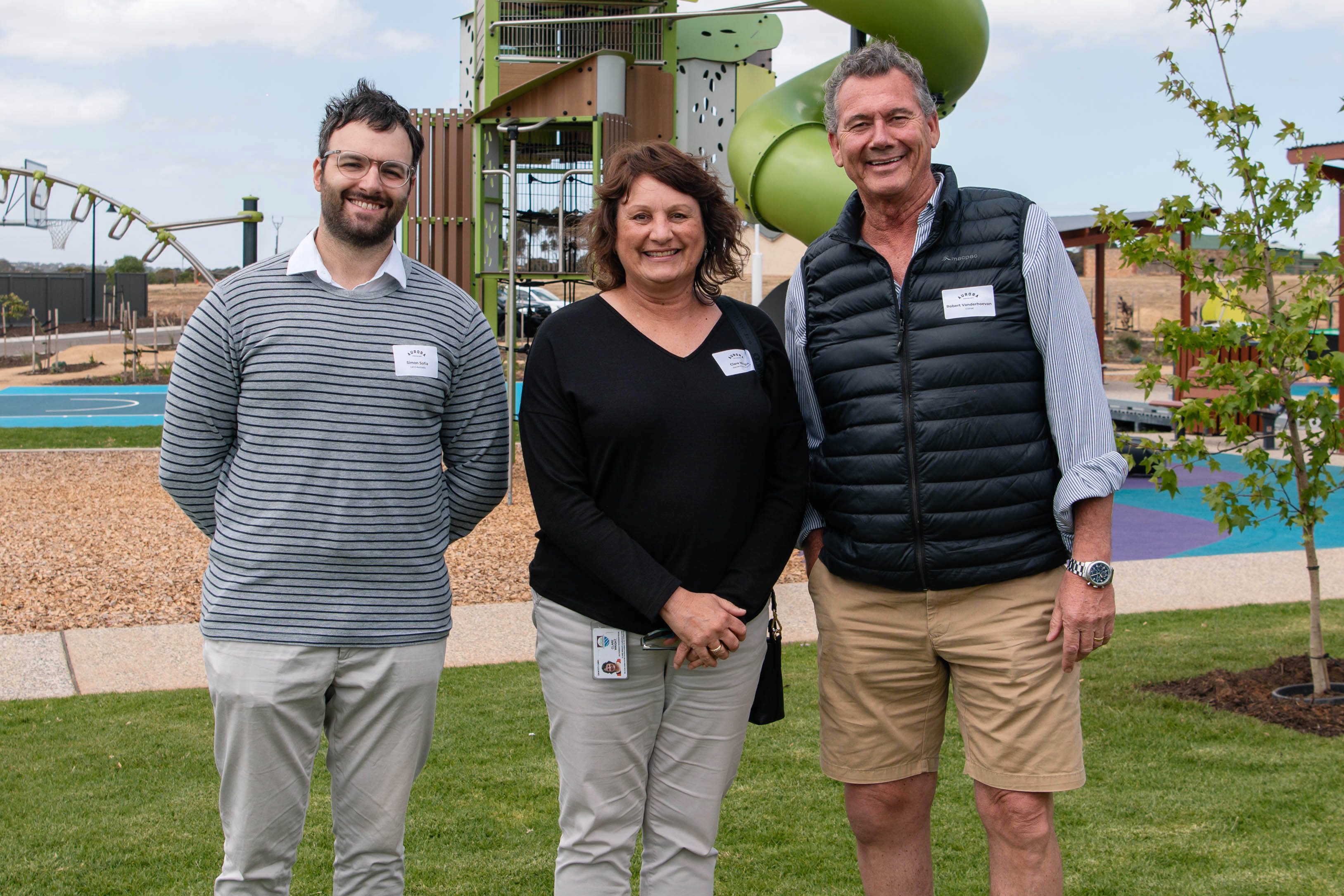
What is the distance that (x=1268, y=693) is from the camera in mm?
5477

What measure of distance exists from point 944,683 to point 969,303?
36.8 inches

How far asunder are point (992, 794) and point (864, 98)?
1.64m

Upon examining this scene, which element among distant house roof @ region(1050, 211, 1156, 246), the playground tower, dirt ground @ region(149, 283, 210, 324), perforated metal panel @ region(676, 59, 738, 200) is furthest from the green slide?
dirt ground @ region(149, 283, 210, 324)

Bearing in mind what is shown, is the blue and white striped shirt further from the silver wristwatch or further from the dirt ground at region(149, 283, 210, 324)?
the dirt ground at region(149, 283, 210, 324)

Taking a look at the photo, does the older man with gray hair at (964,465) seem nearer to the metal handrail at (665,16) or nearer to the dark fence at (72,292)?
the metal handrail at (665,16)

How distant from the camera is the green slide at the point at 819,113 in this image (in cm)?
658

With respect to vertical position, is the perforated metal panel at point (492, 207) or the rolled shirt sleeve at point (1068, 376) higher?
the perforated metal panel at point (492, 207)

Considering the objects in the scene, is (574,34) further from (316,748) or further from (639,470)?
(316,748)

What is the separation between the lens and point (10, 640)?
672 cm

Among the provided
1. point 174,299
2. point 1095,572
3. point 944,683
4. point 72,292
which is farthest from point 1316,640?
point 174,299

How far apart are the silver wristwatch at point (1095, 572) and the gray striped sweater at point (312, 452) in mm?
1452

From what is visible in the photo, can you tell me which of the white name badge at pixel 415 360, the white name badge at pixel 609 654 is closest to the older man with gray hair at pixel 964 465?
the white name badge at pixel 609 654

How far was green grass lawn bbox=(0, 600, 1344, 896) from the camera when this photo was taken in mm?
3670

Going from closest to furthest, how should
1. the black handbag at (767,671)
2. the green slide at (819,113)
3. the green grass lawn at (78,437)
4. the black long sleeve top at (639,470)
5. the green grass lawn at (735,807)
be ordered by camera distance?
1. the black long sleeve top at (639,470)
2. the black handbag at (767,671)
3. the green grass lawn at (735,807)
4. the green slide at (819,113)
5. the green grass lawn at (78,437)
